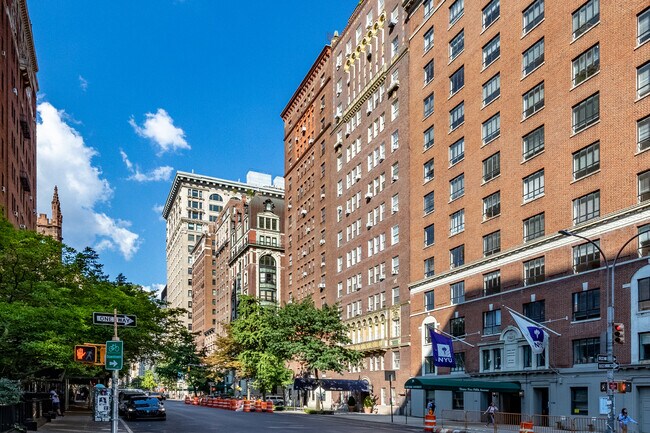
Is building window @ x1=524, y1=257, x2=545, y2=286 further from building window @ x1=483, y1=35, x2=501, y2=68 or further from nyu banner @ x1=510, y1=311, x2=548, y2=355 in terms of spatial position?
building window @ x1=483, y1=35, x2=501, y2=68

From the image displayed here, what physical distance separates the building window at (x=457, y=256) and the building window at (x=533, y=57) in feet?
50.6

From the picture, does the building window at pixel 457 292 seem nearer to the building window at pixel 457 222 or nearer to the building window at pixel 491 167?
the building window at pixel 457 222

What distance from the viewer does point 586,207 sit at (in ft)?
145

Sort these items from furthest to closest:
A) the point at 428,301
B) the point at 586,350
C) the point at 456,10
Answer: the point at 428,301 < the point at 456,10 < the point at 586,350

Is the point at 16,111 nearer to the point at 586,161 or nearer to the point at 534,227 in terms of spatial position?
the point at 534,227

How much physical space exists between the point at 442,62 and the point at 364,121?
2093cm

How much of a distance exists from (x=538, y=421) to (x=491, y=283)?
1187 cm

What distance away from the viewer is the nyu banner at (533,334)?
4332cm

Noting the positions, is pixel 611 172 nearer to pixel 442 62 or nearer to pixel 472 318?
pixel 472 318

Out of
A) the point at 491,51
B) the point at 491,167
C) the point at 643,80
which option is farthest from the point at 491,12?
the point at 643,80

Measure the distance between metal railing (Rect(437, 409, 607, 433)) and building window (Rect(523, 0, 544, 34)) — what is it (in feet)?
89.1

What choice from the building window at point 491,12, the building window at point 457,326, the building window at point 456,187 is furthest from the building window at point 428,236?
the building window at point 491,12

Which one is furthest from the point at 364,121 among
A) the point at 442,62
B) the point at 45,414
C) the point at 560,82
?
the point at 45,414

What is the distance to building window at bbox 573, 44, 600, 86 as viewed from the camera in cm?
4431
